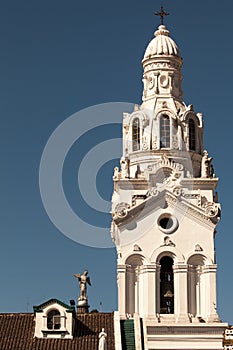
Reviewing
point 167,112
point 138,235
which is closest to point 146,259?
point 138,235

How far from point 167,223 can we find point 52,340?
12145 millimetres

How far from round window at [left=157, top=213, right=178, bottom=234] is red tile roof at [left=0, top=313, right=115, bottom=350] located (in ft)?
24.4

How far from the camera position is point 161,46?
295ft

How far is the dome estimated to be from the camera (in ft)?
294

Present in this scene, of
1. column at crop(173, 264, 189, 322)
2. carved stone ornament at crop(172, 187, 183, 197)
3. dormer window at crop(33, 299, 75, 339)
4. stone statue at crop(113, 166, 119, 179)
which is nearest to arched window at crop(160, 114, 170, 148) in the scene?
stone statue at crop(113, 166, 119, 179)

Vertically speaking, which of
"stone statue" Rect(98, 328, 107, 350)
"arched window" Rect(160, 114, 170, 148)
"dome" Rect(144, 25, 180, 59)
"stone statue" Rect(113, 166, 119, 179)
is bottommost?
"stone statue" Rect(98, 328, 107, 350)

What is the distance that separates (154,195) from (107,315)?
9036 mm

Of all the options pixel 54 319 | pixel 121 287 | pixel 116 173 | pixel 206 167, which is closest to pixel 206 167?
pixel 206 167

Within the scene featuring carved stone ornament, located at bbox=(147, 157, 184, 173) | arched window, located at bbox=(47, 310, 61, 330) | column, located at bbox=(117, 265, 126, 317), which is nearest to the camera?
arched window, located at bbox=(47, 310, 61, 330)

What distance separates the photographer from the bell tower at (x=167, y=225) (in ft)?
270

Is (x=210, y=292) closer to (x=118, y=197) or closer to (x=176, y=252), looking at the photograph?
(x=176, y=252)

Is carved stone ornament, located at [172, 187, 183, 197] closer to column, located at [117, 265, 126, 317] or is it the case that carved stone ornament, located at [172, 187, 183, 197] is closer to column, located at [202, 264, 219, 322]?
column, located at [202, 264, 219, 322]

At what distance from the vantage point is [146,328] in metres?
80.0

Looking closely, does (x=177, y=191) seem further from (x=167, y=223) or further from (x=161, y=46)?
(x=161, y=46)
